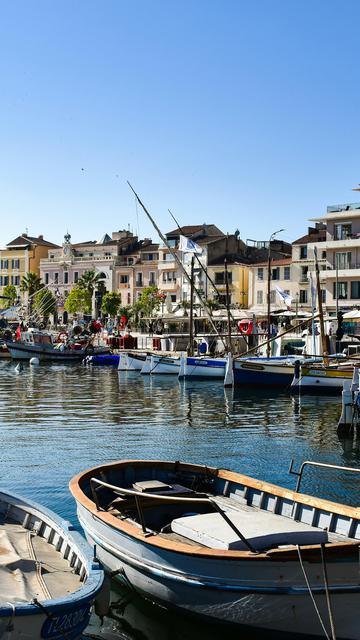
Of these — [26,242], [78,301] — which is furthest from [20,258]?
[78,301]

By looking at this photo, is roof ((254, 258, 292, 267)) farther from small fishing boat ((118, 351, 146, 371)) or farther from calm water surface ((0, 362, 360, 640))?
calm water surface ((0, 362, 360, 640))

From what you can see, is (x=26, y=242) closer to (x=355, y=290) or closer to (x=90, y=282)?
(x=90, y=282)

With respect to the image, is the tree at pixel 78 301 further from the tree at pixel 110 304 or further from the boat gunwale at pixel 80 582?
the boat gunwale at pixel 80 582

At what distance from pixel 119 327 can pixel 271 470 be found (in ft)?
245

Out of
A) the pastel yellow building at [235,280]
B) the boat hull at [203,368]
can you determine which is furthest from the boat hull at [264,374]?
the pastel yellow building at [235,280]

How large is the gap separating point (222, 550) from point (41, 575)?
2.65 meters

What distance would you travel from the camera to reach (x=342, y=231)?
79.2 metres

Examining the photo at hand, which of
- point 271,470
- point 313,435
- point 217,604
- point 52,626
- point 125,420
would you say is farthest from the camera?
point 125,420

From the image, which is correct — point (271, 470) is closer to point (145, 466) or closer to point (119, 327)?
point (145, 466)

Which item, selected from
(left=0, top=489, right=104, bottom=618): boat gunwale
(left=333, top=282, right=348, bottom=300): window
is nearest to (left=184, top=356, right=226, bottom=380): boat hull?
(left=333, top=282, right=348, bottom=300): window

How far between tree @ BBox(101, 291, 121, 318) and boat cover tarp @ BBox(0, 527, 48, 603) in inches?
3740

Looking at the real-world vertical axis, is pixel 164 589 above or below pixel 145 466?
below

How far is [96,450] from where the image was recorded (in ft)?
92.9

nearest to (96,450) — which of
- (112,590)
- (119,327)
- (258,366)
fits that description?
(112,590)
